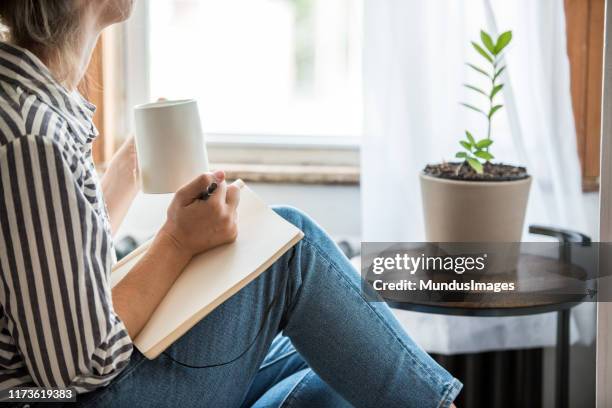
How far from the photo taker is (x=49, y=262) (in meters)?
0.70

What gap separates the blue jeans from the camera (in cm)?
87

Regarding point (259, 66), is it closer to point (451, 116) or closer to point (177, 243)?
point (451, 116)

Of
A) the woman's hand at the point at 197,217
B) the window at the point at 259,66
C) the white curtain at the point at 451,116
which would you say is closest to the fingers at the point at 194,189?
the woman's hand at the point at 197,217

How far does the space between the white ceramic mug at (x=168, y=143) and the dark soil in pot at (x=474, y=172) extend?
0.41 meters

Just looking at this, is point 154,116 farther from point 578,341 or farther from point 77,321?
point 578,341

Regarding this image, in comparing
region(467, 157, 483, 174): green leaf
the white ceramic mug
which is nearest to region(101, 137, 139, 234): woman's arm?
the white ceramic mug

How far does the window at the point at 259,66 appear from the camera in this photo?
1901 mm

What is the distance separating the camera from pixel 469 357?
A: 158 centimetres

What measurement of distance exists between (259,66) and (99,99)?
405 mm

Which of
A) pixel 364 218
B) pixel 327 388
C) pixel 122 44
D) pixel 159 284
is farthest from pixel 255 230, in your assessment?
pixel 122 44

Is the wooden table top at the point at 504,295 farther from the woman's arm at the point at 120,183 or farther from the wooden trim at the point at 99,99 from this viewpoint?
the wooden trim at the point at 99,99

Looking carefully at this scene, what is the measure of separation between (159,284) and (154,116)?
0.23 meters

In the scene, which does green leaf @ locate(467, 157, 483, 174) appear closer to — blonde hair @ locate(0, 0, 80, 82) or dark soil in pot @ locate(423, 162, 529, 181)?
dark soil in pot @ locate(423, 162, 529, 181)

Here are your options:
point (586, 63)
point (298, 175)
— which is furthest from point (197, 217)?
point (586, 63)
